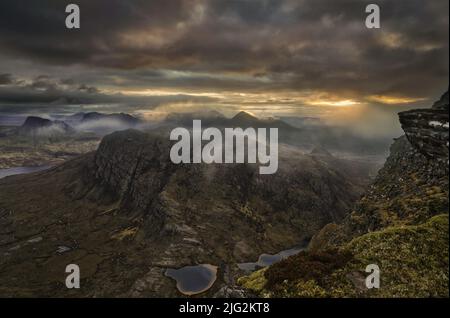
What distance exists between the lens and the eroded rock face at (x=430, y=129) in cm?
3636

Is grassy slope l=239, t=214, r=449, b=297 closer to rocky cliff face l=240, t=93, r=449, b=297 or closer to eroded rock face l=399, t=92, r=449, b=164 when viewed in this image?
rocky cliff face l=240, t=93, r=449, b=297

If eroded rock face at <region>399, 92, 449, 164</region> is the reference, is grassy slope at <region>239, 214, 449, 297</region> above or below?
below

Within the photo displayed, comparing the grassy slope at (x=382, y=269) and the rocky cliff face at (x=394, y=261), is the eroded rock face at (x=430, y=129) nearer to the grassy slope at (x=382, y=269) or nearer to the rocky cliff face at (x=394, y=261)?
Answer: the rocky cliff face at (x=394, y=261)

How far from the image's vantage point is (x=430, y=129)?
38562mm

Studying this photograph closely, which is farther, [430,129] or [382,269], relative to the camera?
[430,129]

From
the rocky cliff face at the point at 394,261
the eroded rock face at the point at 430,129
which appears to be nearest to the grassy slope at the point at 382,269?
the rocky cliff face at the point at 394,261

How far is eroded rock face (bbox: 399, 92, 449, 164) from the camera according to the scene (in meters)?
36.4

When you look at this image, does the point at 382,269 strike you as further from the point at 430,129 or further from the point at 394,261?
the point at 430,129

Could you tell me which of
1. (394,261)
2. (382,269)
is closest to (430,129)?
(394,261)

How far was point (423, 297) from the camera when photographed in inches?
1038

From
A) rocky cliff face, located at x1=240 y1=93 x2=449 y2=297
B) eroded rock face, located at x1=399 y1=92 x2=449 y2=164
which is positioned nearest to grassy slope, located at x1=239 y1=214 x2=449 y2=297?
rocky cliff face, located at x1=240 y1=93 x2=449 y2=297
